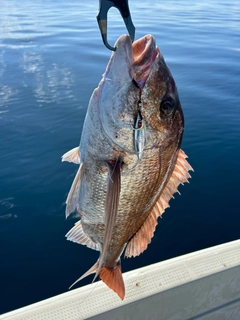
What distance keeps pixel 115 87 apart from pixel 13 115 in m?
4.61

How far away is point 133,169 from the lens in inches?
55.2

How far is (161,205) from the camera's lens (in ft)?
5.01

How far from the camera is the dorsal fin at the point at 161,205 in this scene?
59.2 inches

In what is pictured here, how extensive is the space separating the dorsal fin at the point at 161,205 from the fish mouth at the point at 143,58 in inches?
15.5

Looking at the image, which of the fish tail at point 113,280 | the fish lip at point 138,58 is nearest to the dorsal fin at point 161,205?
the fish tail at point 113,280

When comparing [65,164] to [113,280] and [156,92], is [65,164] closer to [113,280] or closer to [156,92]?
[113,280]

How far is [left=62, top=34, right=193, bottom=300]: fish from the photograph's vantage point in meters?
1.31

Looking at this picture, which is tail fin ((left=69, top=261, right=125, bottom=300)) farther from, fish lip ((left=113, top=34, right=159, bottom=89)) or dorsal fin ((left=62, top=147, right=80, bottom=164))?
fish lip ((left=113, top=34, right=159, bottom=89))

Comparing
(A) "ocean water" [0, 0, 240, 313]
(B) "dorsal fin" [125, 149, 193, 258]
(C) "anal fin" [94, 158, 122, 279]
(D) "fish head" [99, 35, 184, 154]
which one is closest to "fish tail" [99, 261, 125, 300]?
(B) "dorsal fin" [125, 149, 193, 258]

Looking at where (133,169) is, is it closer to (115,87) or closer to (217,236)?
(115,87)

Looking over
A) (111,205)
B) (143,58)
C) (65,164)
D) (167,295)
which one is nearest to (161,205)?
(111,205)

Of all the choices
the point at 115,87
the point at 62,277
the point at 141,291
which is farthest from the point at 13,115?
the point at 115,87

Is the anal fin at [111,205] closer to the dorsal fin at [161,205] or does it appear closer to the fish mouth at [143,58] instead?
the dorsal fin at [161,205]

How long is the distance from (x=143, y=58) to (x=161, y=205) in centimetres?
68
